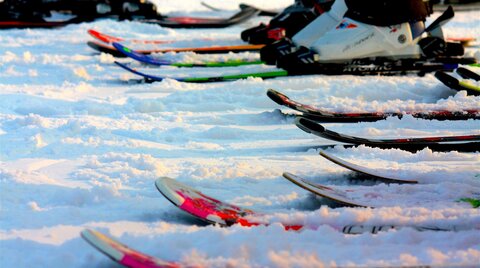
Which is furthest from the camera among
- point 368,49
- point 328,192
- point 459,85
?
point 368,49

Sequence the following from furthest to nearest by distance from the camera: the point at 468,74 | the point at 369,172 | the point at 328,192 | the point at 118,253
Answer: the point at 468,74 < the point at 369,172 < the point at 328,192 < the point at 118,253

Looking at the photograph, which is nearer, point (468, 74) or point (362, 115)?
point (362, 115)

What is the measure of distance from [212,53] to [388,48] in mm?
2617

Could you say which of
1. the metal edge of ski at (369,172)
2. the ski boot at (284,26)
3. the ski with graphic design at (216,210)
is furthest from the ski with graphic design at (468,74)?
the ski with graphic design at (216,210)

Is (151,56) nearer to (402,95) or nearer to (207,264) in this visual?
(402,95)

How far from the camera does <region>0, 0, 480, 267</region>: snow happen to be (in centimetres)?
216

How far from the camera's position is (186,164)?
137 inches

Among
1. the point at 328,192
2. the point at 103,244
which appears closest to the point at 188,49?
the point at 328,192

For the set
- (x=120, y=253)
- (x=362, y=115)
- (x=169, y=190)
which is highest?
(x=120, y=253)

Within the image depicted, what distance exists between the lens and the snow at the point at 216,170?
216cm

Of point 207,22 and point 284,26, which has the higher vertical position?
point 284,26

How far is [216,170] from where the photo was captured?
3.26 metres

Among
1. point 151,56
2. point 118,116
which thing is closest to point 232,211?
point 118,116

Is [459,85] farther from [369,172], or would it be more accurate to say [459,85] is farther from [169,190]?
[169,190]
